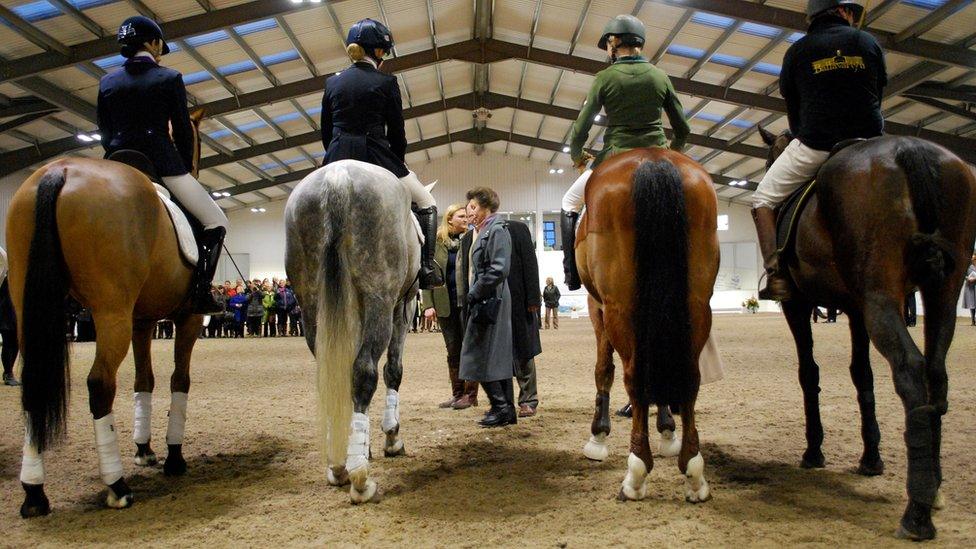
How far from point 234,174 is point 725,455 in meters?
33.6

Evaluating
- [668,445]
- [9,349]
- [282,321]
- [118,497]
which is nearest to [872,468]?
[668,445]

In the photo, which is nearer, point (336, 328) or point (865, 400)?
point (336, 328)

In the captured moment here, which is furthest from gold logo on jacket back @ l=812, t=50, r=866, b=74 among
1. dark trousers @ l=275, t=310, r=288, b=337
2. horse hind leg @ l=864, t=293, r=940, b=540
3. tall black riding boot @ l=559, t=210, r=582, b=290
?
dark trousers @ l=275, t=310, r=288, b=337

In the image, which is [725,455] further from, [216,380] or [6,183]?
[6,183]

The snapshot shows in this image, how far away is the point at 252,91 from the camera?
2308 centimetres

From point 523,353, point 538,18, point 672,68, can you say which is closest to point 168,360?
point 523,353

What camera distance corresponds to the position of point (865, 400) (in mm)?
4500

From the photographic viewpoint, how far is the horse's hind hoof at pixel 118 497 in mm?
3932

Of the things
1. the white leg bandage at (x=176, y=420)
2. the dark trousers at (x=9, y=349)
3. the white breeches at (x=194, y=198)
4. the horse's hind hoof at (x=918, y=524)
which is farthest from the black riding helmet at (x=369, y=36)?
the dark trousers at (x=9, y=349)

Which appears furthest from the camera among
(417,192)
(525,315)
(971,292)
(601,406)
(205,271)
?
(971,292)

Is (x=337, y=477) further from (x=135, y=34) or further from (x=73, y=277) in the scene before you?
(x=135, y=34)

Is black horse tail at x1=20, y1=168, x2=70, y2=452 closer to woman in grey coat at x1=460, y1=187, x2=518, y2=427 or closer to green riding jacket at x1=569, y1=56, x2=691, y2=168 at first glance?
green riding jacket at x1=569, y1=56, x2=691, y2=168

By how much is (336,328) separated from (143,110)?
2091 millimetres

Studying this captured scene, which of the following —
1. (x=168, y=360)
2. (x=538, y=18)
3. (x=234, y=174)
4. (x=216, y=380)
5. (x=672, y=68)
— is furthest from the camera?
(x=234, y=174)
